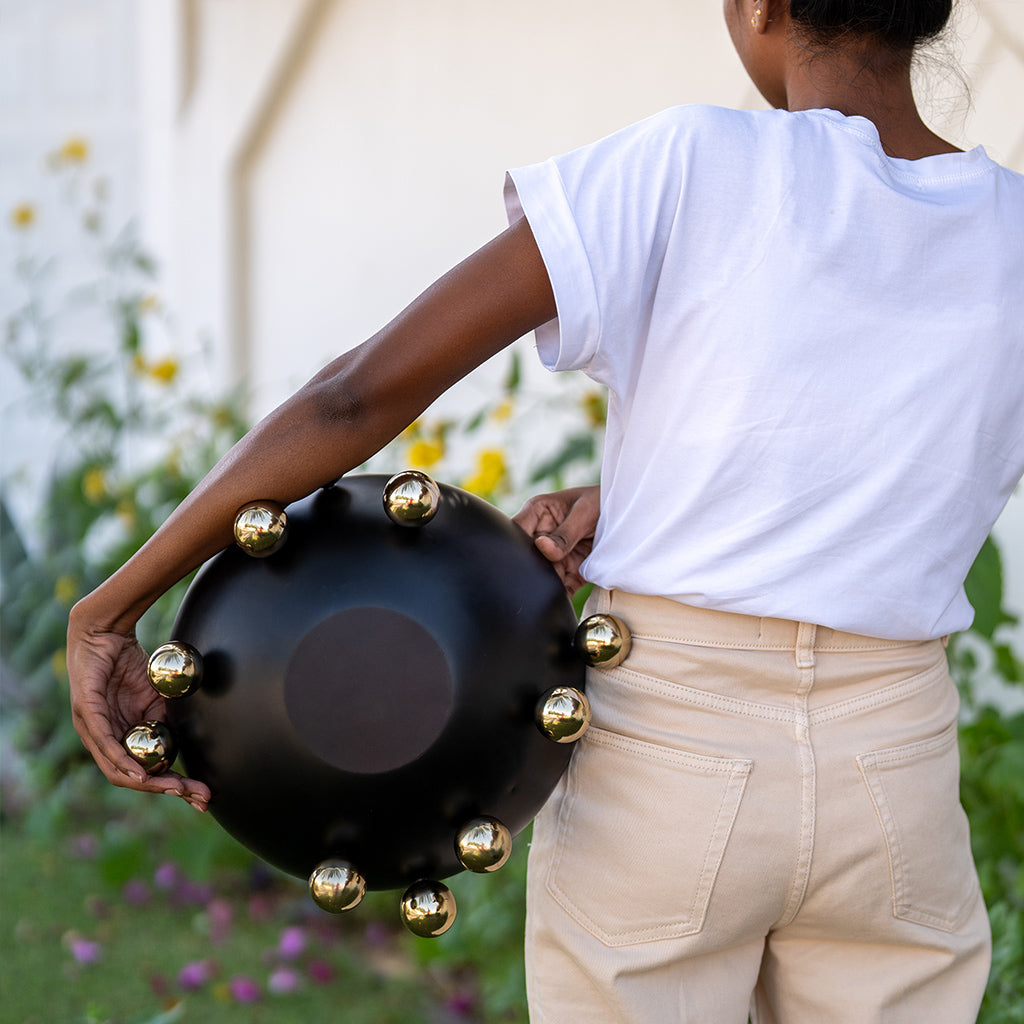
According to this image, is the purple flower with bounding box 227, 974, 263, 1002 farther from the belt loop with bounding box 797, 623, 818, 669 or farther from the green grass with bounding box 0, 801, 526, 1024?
the belt loop with bounding box 797, 623, 818, 669

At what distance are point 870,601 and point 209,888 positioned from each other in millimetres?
2536

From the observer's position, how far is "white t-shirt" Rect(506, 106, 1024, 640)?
3.59ft

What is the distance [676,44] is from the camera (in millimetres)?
3293

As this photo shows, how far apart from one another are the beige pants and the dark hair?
1.95 ft

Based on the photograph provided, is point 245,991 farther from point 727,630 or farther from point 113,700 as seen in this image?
point 727,630

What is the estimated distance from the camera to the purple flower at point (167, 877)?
127 inches

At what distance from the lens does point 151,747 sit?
3.93ft

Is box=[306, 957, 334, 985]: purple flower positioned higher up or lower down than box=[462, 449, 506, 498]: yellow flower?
lower down

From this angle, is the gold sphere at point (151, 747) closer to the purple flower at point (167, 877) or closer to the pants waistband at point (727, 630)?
the pants waistband at point (727, 630)

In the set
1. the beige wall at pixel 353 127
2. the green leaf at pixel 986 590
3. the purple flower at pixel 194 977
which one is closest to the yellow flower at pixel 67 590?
the beige wall at pixel 353 127

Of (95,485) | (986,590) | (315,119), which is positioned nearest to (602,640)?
(986,590)

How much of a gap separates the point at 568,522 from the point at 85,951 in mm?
2012

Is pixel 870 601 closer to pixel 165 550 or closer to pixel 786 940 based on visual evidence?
pixel 786 940

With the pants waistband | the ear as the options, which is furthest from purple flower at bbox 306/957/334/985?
the ear
